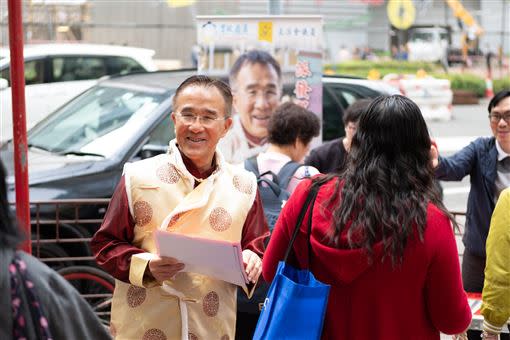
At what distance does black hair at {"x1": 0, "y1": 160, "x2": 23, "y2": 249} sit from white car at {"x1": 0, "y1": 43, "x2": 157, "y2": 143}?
9521 millimetres

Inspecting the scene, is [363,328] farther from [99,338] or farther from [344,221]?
[99,338]

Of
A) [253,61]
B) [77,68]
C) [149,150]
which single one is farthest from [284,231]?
[77,68]

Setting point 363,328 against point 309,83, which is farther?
point 309,83

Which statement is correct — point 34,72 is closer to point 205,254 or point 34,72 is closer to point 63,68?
point 63,68

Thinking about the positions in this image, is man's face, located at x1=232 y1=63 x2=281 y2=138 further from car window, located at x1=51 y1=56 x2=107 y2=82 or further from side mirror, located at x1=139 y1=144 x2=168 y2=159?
car window, located at x1=51 y1=56 x2=107 y2=82

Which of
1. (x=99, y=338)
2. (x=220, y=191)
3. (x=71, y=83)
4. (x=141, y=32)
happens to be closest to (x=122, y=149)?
(x=220, y=191)

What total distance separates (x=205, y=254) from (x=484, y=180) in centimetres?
248

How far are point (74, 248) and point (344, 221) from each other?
4186mm

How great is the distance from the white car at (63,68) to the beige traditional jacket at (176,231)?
843 cm

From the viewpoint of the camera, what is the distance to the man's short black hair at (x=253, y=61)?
7883mm

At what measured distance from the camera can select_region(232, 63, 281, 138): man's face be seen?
7.84m

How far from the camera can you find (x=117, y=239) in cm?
335

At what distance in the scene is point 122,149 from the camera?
7.31 m

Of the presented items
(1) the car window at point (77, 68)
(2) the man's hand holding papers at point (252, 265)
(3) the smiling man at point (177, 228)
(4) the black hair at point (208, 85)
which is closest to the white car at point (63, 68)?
(1) the car window at point (77, 68)
